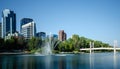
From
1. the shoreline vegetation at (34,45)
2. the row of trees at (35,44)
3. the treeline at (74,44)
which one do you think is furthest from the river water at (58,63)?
the treeline at (74,44)

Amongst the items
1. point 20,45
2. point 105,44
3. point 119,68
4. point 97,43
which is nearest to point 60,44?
point 20,45

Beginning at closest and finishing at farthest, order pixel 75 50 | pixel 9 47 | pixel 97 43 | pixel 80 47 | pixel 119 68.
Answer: pixel 119 68, pixel 9 47, pixel 75 50, pixel 80 47, pixel 97 43

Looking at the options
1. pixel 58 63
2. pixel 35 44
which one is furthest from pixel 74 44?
pixel 58 63

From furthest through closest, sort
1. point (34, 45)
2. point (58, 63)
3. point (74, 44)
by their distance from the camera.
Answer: point (74, 44) < point (34, 45) < point (58, 63)

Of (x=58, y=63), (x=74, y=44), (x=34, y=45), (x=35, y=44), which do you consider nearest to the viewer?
(x=58, y=63)

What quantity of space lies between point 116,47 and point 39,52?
4409 centimetres

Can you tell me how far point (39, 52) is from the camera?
94.6 m

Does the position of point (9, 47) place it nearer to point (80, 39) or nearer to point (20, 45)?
point (20, 45)

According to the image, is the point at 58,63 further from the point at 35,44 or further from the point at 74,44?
the point at 74,44

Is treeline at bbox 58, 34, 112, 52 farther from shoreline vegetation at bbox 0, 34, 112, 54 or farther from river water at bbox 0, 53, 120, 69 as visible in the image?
river water at bbox 0, 53, 120, 69

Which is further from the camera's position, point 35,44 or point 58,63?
point 35,44

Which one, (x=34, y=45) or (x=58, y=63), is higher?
(x=34, y=45)

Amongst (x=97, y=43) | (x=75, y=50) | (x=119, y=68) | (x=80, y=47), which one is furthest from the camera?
(x=97, y=43)

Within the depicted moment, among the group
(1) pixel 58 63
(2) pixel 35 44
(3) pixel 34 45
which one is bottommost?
(1) pixel 58 63
